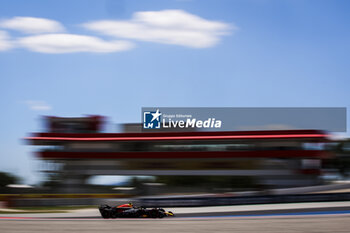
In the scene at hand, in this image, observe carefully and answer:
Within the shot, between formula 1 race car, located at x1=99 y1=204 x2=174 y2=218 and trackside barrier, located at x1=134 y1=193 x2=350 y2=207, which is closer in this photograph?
formula 1 race car, located at x1=99 y1=204 x2=174 y2=218

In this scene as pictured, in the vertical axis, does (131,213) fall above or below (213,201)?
below

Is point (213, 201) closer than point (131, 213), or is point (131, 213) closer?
point (131, 213)

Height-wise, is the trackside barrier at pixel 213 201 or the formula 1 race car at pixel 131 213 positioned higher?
the trackside barrier at pixel 213 201

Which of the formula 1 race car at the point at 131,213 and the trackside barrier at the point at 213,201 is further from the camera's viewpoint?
the trackside barrier at the point at 213,201

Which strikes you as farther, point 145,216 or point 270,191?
point 270,191

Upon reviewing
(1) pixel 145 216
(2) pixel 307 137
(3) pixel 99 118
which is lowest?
(1) pixel 145 216

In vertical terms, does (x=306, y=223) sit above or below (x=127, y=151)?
below

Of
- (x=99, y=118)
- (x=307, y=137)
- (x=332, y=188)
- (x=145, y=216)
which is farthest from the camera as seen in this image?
(x=99, y=118)

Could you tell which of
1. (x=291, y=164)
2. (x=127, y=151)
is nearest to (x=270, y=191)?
(x=291, y=164)

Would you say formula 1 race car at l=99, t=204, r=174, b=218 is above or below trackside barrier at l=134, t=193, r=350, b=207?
below

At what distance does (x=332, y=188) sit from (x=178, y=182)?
2061 cm

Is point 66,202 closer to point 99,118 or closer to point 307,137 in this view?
point 99,118

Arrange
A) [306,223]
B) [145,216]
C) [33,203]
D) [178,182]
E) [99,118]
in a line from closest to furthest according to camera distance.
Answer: [306,223] → [145,216] → [33,203] → [99,118] → [178,182]

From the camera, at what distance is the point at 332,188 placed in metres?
38.3
